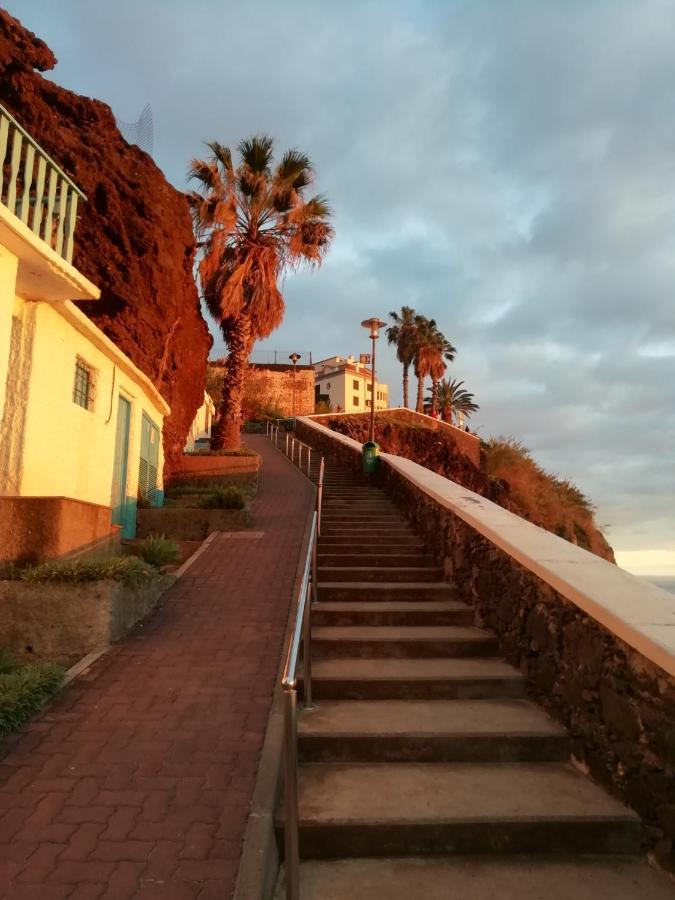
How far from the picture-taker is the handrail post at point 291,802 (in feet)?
8.30

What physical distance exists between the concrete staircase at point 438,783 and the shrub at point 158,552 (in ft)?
12.7

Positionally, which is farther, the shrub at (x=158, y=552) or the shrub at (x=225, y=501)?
the shrub at (x=225, y=501)

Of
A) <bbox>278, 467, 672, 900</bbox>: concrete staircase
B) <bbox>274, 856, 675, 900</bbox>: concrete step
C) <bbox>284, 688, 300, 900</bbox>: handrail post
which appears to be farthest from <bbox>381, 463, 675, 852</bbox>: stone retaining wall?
<bbox>284, 688, 300, 900</bbox>: handrail post

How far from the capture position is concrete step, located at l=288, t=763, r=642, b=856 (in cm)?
305

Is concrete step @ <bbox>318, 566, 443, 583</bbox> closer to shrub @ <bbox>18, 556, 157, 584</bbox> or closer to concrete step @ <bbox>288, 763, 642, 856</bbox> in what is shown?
shrub @ <bbox>18, 556, 157, 584</bbox>

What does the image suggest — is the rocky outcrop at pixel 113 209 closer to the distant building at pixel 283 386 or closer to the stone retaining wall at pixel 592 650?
the stone retaining wall at pixel 592 650

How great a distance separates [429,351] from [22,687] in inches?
2126

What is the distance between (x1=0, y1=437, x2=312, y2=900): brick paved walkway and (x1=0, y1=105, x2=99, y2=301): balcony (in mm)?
4121

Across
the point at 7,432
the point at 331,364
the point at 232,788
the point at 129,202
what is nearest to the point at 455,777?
the point at 232,788

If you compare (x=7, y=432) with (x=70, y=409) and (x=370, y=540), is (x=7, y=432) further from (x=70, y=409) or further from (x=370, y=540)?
(x=370, y=540)

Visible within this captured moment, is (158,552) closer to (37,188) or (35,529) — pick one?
(35,529)

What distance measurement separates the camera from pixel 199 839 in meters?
3.04

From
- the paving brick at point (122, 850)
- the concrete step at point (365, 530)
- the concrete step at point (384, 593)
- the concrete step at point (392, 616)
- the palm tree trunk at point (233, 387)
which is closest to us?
the paving brick at point (122, 850)

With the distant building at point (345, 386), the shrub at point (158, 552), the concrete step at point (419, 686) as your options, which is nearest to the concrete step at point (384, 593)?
the concrete step at point (419, 686)
